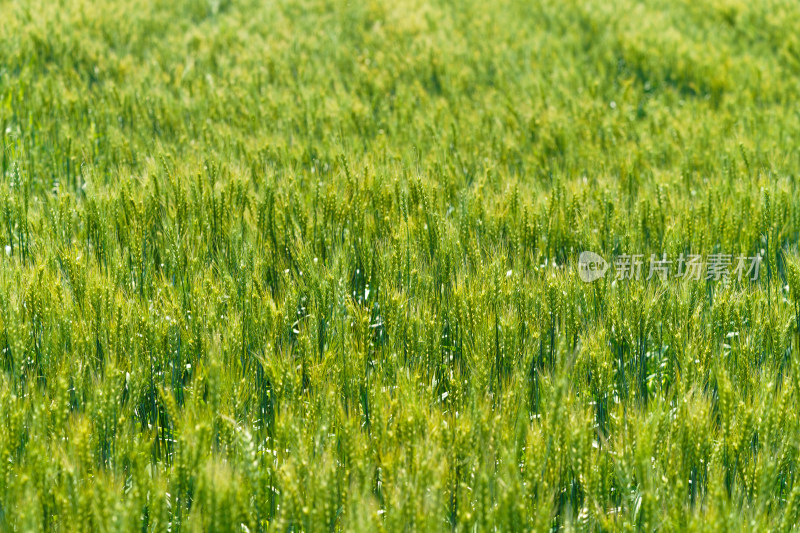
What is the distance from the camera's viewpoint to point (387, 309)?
6.71 feet

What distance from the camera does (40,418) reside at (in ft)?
4.84

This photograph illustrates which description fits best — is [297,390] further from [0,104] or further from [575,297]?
[0,104]

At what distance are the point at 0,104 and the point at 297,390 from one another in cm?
317

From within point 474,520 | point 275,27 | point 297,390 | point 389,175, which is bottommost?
point 474,520

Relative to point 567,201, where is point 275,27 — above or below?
above

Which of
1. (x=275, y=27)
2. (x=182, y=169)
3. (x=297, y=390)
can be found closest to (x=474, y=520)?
(x=297, y=390)

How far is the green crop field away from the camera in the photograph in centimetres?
147

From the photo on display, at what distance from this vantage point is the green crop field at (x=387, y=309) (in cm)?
147

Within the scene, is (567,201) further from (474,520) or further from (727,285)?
(474,520)

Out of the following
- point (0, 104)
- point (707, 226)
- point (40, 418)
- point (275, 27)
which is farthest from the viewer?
point (275, 27)

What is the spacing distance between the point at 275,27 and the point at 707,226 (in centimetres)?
465

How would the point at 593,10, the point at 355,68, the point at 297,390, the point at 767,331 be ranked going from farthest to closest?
the point at 593,10
the point at 355,68
the point at 767,331
the point at 297,390

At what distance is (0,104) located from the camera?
12.9 feet

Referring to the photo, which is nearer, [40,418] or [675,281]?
[40,418]
